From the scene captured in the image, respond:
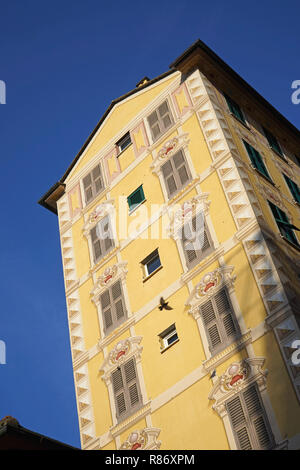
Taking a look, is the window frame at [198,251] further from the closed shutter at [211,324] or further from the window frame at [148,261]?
the closed shutter at [211,324]

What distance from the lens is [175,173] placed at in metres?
26.0

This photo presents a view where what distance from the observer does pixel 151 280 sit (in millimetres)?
24391

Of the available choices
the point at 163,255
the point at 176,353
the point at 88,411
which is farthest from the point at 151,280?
the point at 88,411

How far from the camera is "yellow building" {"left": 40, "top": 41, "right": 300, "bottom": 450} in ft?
64.5

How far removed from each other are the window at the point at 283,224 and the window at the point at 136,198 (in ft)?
16.3

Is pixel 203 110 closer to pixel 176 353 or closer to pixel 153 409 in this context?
pixel 176 353

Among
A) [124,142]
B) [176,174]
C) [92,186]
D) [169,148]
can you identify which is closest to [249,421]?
[176,174]

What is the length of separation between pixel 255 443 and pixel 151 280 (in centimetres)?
751

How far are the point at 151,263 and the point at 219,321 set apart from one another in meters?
4.60

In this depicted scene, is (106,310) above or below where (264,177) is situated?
below

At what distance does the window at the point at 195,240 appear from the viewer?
75.7ft

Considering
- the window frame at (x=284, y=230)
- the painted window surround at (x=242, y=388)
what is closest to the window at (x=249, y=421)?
the painted window surround at (x=242, y=388)

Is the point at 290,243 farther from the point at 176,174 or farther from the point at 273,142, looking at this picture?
the point at 273,142

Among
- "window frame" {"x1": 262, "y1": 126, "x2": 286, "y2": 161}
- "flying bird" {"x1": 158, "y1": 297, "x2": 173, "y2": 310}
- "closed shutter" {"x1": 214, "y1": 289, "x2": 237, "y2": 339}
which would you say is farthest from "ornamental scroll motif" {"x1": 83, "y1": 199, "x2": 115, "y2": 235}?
"closed shutter" {"x1": 214, "y1": 289, "x2": 237, "y2": 339}
